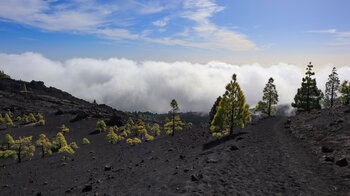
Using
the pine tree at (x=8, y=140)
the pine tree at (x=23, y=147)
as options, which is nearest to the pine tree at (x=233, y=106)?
the pine tree at (x=23, y=147)

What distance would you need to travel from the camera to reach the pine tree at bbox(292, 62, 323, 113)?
163 ft

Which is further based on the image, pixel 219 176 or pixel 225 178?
pixel 219 176

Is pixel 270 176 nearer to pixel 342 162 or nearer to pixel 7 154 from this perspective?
pixel 342 162

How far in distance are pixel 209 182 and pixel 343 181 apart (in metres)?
9.02

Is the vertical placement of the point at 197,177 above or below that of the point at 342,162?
below

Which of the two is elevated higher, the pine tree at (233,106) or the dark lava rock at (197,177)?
the pine tree at (233,106)

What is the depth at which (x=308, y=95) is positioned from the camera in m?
51.3

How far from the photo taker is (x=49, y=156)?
4094cm

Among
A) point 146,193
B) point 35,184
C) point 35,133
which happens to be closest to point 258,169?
point 146,193

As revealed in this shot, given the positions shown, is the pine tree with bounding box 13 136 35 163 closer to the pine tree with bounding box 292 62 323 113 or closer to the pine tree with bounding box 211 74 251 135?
the pine tree with bounding box 211 74 251 135

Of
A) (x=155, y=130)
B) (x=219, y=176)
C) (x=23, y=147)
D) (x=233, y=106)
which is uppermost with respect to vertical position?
(x=233, y=106)

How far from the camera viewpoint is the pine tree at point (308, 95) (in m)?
49.7

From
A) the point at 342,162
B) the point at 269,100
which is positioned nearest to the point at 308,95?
the point at 269,100

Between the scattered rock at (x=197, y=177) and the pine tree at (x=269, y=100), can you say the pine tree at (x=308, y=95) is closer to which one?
the pine tree at (x=269, y=100)
